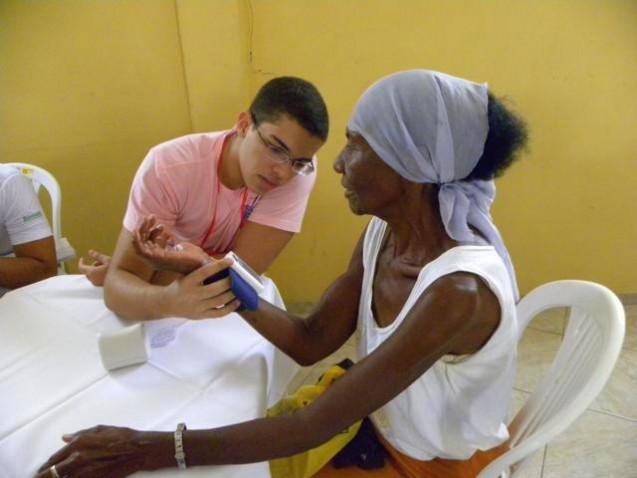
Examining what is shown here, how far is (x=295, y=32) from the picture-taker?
6.43 ft

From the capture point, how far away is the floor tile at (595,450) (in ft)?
5.21

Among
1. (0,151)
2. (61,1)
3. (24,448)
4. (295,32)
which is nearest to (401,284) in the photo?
(24,448)

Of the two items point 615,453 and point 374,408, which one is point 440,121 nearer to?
point 374,408

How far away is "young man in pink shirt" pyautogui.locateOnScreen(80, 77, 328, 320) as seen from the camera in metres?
1.21

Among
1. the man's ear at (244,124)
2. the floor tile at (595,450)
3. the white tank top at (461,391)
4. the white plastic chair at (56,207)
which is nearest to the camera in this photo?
the white tank top at (461,391)

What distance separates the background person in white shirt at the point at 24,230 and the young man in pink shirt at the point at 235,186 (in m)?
0.31

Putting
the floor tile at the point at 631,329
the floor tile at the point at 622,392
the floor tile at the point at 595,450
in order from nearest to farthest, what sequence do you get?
the floor tile at the point at 595,450, the floor tile at the point at 622,392, the floor tile at the point at 631,329

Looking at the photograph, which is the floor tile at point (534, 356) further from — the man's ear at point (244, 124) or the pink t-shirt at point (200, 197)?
the man's ear at point (244, 124)

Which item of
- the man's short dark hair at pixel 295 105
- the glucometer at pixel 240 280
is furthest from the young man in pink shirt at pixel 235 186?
the glucometer at pixel 240 280

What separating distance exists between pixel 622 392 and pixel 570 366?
4.17 ft

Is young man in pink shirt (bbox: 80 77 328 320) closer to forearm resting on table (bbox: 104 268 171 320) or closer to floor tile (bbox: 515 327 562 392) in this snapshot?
forearm resting on table (bbox: 104 268 171 320)

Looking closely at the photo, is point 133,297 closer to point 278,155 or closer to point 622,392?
point 278,155

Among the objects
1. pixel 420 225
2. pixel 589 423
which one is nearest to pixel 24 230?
pixel 420 225

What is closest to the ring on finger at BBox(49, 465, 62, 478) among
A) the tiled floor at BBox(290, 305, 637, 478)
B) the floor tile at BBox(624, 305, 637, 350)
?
the tiled floor at BBox(290, 305, 637, 478)
